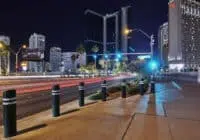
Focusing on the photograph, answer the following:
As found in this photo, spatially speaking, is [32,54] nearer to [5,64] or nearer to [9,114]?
[5,64]

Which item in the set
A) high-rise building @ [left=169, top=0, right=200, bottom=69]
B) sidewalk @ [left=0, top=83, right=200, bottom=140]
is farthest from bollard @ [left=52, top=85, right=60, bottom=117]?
high-rise building @ [left=169, top=0, right=200, bottom=69]

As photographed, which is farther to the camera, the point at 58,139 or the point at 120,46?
the point at 120,46

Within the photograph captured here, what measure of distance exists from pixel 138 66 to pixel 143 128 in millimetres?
27406

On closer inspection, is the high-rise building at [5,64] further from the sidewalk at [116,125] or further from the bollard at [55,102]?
the sidewalk at [116,125]

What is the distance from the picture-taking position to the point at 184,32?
185 meters

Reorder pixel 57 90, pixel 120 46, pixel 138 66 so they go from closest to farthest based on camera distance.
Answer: pixel 57 90
pixel 138 66
pixel 120 46

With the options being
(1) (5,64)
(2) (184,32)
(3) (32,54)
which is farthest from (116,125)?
(2) (184,32)

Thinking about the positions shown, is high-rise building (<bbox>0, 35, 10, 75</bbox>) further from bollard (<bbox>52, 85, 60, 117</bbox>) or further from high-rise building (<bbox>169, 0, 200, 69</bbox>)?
high-rise building (<bbox>169, 0, 200, 69</bbox>)

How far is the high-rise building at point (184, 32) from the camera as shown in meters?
174

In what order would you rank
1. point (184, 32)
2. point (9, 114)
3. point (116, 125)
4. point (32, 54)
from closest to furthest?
point (9, 114) → point (116, 125) → point (32, 54) → point (184, 32)

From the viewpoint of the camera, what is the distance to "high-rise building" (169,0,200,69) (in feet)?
571

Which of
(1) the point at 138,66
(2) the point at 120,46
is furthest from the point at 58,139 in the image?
(2) the point at 120,46

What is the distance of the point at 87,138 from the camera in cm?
842

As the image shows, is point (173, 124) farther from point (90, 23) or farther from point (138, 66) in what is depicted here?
point (90, 23)
